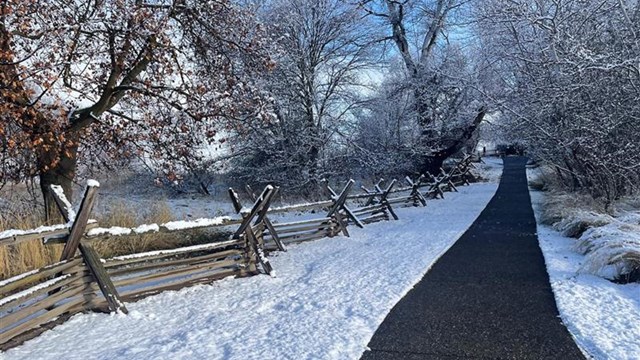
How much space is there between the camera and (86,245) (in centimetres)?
440

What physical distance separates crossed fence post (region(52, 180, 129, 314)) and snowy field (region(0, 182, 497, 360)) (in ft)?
0.62

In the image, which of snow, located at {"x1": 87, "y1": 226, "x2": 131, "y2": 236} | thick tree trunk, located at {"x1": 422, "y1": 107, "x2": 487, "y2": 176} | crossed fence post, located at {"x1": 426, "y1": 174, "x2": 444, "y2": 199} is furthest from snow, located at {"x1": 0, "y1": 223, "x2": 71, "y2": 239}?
thick tree trunk, located at {"x1": 422, "y1": 107, "x2": 487, "y2": 176}

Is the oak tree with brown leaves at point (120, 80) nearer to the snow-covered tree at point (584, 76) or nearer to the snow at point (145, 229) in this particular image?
the snow at point (145, 229)

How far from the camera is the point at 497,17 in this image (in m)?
9.74

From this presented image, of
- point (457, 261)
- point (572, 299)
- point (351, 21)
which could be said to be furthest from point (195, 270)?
point (351, 21)

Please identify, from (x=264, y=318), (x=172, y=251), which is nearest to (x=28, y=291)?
(x=172, y=251)

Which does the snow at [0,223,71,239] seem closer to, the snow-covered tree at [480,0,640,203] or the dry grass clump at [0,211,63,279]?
the dry grass clump at [0,211,63,279]

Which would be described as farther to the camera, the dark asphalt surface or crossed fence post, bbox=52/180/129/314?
crossed fence post, bbox=52/180/129/314

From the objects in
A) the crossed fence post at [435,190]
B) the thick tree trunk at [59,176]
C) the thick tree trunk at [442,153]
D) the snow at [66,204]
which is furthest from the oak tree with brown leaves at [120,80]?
the thick tree trunk at [442,153]

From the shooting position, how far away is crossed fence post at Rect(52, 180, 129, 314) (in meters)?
4.16

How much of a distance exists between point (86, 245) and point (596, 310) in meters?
4.95

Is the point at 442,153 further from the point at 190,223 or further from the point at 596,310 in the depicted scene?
the point at 190,223

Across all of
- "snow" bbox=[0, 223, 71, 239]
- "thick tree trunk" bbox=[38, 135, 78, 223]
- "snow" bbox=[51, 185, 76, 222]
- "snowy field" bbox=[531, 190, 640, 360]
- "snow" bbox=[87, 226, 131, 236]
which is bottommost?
"snowy field" bbox=[531, 190, 640, 360]

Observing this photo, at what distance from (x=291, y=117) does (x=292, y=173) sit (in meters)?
2.10
